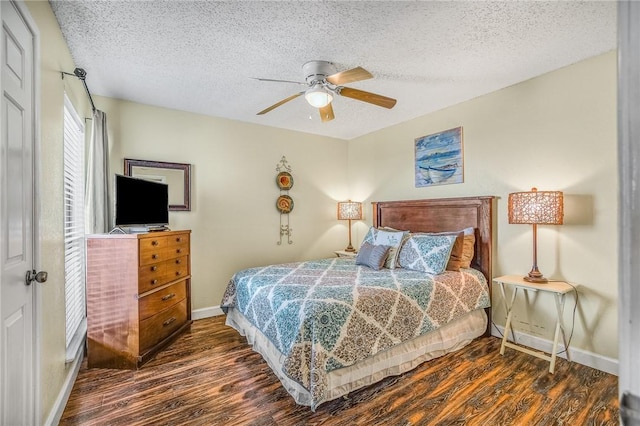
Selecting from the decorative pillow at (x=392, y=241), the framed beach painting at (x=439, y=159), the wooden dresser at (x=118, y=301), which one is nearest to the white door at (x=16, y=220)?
the wooden dresser at (x=118, y=301)

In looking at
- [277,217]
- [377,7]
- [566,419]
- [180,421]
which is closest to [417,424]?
[566,419]

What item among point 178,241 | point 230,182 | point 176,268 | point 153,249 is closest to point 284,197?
point 230,182

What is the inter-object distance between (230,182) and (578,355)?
393cm

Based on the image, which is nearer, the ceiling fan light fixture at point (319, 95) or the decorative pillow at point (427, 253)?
the ceiling fan light fixture at point (319, 95)

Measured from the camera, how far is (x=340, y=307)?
2092 mm

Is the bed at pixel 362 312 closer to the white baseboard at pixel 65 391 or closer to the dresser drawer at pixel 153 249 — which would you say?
the dresser drawer at pixel 153 249

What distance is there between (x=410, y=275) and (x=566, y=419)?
1.36 meters

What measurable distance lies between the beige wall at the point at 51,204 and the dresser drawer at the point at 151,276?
0.52 metres

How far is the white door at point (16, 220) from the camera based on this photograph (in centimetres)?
121

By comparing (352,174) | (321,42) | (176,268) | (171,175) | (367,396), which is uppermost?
(321,42)

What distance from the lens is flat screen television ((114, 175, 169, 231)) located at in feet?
8.58

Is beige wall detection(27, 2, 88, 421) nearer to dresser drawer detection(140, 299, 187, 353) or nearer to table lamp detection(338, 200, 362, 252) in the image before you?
dresser drawer detection(140, 299, 187, 353)

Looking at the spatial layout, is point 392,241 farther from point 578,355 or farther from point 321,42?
point 321,42

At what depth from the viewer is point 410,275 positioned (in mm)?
2809
